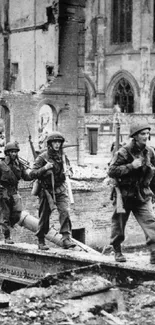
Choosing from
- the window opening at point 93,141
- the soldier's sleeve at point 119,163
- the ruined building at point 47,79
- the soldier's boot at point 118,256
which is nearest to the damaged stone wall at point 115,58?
the window opening at point 93,141

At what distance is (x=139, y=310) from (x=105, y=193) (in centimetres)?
1336

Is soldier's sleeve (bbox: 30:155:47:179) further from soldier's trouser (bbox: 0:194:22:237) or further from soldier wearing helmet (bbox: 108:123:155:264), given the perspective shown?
soldier wearing helmet (bbox: 108:123:155:264)

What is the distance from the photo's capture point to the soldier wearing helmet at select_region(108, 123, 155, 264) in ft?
36.5

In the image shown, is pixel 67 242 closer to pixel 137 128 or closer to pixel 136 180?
pixel 136 180

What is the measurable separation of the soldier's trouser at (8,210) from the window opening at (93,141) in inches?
1118

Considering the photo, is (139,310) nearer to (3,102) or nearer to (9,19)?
(3,102)

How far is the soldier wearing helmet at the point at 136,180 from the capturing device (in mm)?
11117

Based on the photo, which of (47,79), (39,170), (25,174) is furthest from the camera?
(47,79)

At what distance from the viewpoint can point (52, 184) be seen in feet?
42.2

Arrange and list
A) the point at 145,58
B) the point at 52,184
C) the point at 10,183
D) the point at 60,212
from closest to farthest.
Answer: the point at 52,184 < the point at 60,212 < the point at 10,183 < the point at 145,58

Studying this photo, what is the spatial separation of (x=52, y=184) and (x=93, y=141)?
30709mm

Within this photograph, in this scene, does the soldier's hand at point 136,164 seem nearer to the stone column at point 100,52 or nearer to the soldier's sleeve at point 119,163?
the soldier's sleeve at point 119,163

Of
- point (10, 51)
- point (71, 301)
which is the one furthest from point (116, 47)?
point (71, 301)

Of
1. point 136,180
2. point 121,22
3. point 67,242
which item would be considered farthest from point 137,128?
point 121,22
